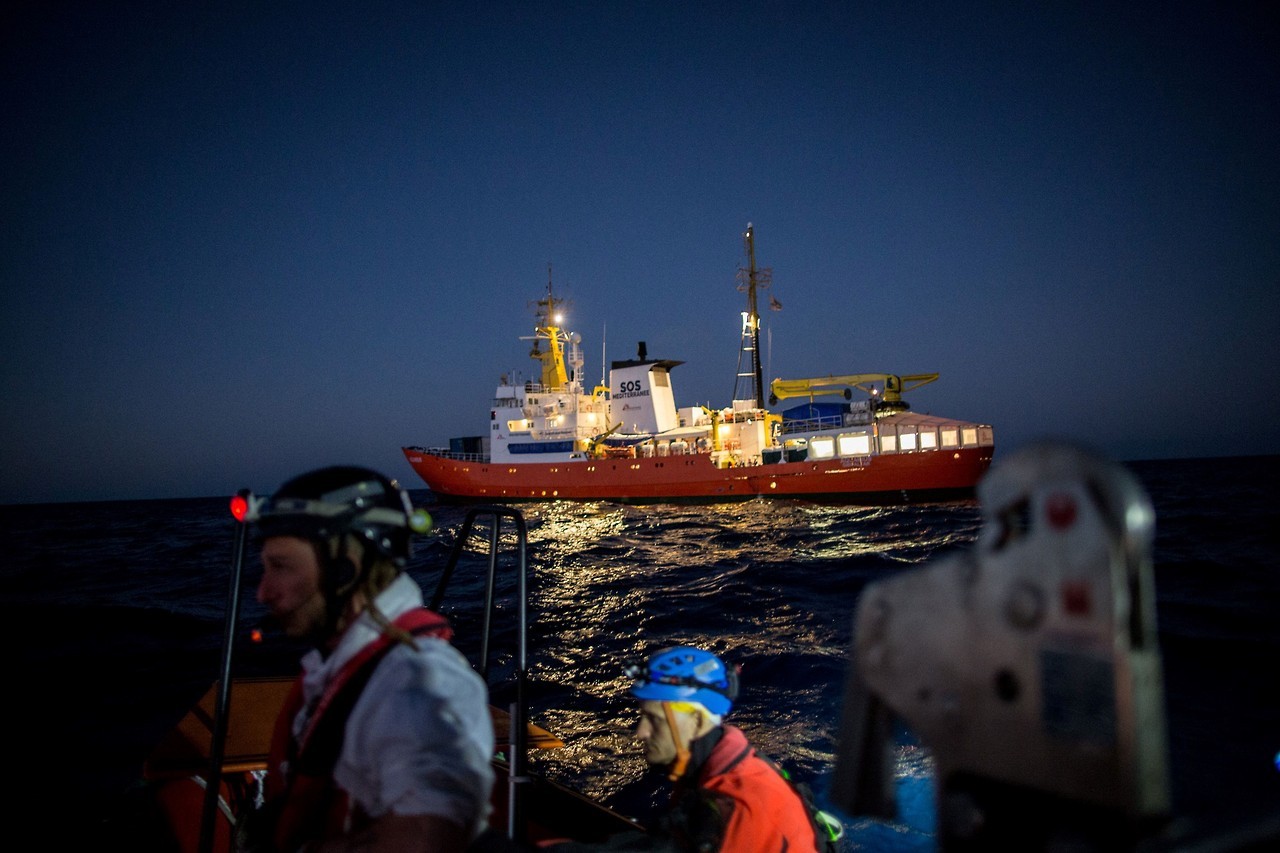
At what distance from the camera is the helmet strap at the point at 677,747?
2516mm

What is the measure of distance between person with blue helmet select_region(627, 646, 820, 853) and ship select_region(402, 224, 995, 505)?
90.3 feet

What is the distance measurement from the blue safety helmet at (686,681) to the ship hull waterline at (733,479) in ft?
90.3

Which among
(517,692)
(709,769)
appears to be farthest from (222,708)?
(709,769)

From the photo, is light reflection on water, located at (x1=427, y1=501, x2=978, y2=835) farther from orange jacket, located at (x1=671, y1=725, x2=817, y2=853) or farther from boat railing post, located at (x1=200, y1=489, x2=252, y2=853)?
boat railing post, located at (x1=200, y1=489, x2=252, y2=853)

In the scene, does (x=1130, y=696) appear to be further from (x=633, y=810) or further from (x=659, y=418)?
(x=659, y=418)

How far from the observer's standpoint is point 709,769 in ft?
7.63

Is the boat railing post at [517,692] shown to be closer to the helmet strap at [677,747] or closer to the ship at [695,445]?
the helmet strap at [677,747]

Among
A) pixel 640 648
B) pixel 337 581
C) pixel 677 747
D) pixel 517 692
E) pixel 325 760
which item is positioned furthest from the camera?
pixel 640 648

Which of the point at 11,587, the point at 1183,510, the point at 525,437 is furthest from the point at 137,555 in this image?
the point at 1183,510

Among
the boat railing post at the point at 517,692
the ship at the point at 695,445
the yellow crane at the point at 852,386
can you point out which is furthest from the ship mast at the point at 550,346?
the boat railing post at the point at 517,692

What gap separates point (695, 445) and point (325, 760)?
32686 millimetres

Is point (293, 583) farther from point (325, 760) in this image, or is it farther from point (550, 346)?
point (550, 346)

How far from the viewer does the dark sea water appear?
16.8ft

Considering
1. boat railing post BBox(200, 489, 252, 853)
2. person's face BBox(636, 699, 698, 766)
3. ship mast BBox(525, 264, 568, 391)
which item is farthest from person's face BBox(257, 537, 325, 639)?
ship mast BBox(525, 264, 568, 391)
